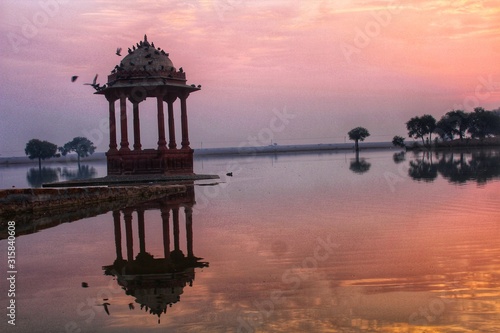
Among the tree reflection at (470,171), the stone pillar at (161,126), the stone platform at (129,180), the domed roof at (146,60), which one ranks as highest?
the domed roof at (146,60)

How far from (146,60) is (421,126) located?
101m

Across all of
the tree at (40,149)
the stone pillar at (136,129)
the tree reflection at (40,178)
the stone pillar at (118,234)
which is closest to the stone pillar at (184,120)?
the stone pillar at (136,129)

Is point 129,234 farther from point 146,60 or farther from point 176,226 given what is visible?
point 146,60

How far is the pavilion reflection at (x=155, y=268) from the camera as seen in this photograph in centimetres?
803

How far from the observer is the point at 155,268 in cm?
1008

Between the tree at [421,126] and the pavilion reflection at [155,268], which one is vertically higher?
the tree at [421,126]

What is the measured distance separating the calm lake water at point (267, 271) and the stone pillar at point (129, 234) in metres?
0.05

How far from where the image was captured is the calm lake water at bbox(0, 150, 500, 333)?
681cm

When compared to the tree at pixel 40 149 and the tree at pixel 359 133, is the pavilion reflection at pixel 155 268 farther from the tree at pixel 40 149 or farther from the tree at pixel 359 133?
the tree at pixel 359 133

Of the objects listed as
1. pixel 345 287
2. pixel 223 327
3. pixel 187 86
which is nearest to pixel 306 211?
pixel 345 287

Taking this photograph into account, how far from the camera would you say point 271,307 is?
7.29m

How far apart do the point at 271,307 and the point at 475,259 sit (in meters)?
4.58

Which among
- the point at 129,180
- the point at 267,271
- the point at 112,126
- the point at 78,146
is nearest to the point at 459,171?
the point at 129,180

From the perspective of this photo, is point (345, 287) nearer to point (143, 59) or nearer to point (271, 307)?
point (271, 307)
